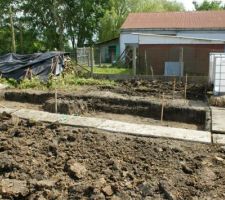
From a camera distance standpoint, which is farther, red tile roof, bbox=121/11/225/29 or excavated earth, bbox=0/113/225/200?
red tile roof, bbox=121/11/225/29

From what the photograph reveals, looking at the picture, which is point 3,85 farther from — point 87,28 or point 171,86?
point 87,28

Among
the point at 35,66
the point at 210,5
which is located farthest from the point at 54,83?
the point at 210,5

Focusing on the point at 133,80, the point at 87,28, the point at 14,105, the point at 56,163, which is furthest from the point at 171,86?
the point at 87,28

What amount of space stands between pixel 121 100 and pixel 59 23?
28336 millimetres

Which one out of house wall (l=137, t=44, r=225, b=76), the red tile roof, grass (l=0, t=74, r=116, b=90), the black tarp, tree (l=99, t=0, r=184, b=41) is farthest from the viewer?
tree (l=99, t=0, r=184, b=41)

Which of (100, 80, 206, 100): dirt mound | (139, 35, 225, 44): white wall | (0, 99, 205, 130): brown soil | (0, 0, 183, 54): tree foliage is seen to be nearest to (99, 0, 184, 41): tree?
(0, 0, 183, 54): tree foliage

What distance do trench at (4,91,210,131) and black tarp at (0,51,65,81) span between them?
3.66 meters

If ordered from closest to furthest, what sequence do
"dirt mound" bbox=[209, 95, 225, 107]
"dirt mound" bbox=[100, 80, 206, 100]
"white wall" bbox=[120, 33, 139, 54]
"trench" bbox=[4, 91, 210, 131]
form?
"trench" bbox=[4, 91, 210, 131], "dirt mound" bbox=[209, 95, 225, 107], "dirt mound" bbox=[100, 80, 206, 100], "white wall" bbox=[120, 33, 139, 54]

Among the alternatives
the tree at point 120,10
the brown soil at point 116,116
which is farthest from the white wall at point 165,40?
the tree at point 120,10

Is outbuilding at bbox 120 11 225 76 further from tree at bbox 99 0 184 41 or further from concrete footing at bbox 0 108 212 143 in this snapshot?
tree at bbox 99 0 184 41

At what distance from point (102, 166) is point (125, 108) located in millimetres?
5415

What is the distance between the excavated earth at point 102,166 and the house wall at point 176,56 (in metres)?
11.3

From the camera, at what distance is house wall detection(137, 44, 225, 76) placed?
57.3ft

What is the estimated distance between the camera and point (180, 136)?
7.05m
